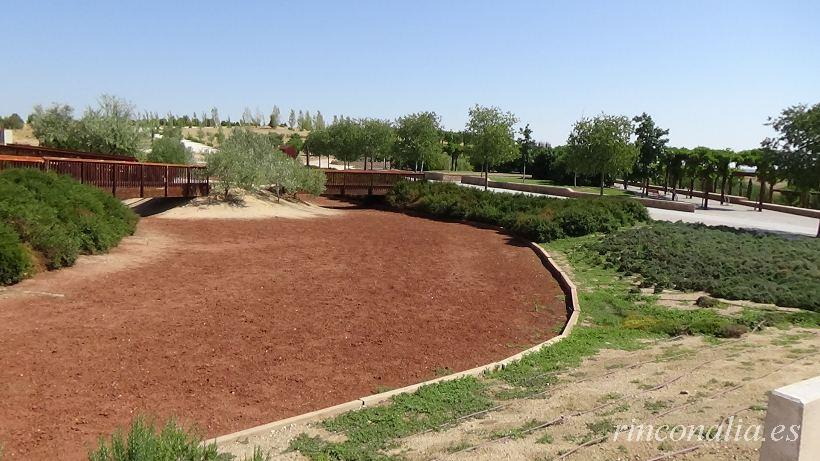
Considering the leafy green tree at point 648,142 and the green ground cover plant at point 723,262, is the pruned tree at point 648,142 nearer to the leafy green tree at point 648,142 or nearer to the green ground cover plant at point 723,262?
the leafy green tree at point 648,142

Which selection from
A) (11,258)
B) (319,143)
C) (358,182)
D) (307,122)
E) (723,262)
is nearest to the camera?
(11,258)

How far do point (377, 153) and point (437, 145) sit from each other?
6.93 m

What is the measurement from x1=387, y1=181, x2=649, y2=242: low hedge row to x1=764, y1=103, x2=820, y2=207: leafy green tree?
6.16 metres

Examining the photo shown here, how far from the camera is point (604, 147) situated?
134ft

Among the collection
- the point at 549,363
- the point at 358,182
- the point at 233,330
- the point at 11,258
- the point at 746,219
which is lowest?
the point at 233,330

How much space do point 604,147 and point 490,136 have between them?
9.50 m

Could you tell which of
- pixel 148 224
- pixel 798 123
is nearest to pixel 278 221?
pixel 148 224

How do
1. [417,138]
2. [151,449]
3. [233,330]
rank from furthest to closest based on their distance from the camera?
[417,138]
[233,330]
[151,449]

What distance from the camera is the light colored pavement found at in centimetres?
2808

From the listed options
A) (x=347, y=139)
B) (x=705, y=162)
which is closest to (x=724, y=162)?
(x=705, y=162)

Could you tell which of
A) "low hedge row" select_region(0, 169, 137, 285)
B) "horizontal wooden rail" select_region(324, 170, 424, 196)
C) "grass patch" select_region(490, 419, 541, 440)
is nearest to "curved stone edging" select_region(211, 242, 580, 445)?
"grass patch" select_region(490, 419, 541, 440)

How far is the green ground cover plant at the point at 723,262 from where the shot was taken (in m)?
13.5

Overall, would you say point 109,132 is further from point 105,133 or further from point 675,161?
point 675,161

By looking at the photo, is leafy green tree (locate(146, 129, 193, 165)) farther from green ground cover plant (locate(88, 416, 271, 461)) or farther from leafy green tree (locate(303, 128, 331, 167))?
green ground cover plant (locate(88, 416, 271, 461))
